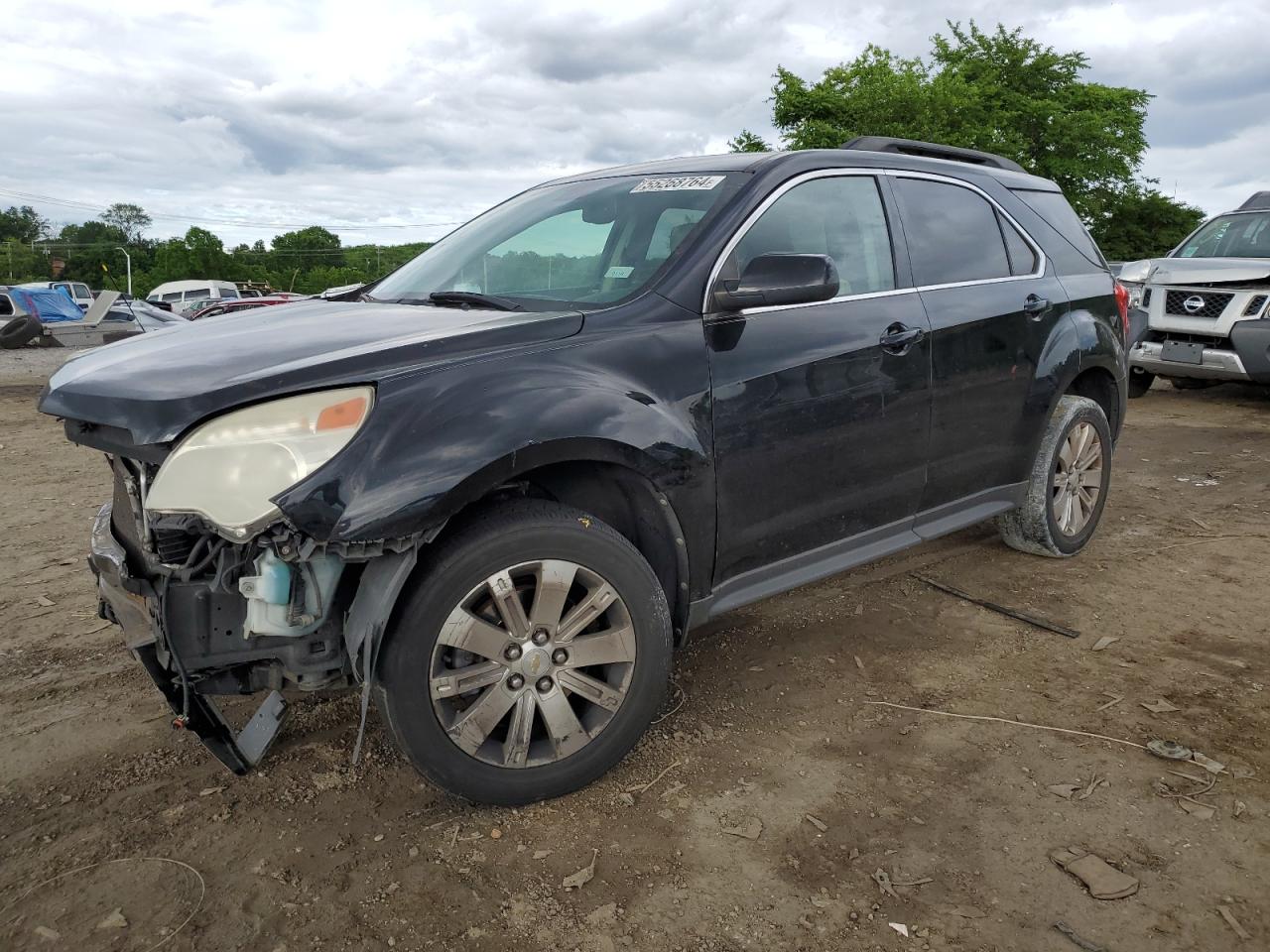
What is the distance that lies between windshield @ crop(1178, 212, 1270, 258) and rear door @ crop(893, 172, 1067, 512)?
6611 mm

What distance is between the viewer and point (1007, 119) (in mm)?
31625

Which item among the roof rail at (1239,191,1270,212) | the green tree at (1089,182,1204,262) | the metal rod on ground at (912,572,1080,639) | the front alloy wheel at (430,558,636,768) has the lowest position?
the metal rod on ground at (912,572,1080,639)

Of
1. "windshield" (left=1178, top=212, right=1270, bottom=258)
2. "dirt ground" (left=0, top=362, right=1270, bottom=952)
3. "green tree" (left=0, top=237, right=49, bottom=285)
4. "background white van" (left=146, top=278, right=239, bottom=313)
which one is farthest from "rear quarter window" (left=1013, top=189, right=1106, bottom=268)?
"green tree" (left=0, top=237, right=49, bottom=285)

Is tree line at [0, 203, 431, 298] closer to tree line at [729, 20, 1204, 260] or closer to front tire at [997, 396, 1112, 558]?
tree line at [729, 20, 1204, 260]

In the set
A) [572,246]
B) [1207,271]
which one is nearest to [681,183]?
[572,246]

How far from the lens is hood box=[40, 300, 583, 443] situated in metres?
2.23

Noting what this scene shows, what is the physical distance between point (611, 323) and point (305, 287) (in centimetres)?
8709

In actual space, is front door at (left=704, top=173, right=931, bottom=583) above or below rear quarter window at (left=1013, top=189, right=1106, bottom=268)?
below

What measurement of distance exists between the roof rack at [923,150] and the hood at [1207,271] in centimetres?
547

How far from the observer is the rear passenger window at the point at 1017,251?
411cm

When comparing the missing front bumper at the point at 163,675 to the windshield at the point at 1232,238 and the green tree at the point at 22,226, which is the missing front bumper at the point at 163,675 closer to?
the windshield at the point at 1232,238

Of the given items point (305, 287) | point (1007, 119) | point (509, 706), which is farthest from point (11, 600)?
point (305, 287)

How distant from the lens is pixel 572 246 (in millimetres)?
3355

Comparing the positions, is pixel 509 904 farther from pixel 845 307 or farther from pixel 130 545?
pixel 845 307
